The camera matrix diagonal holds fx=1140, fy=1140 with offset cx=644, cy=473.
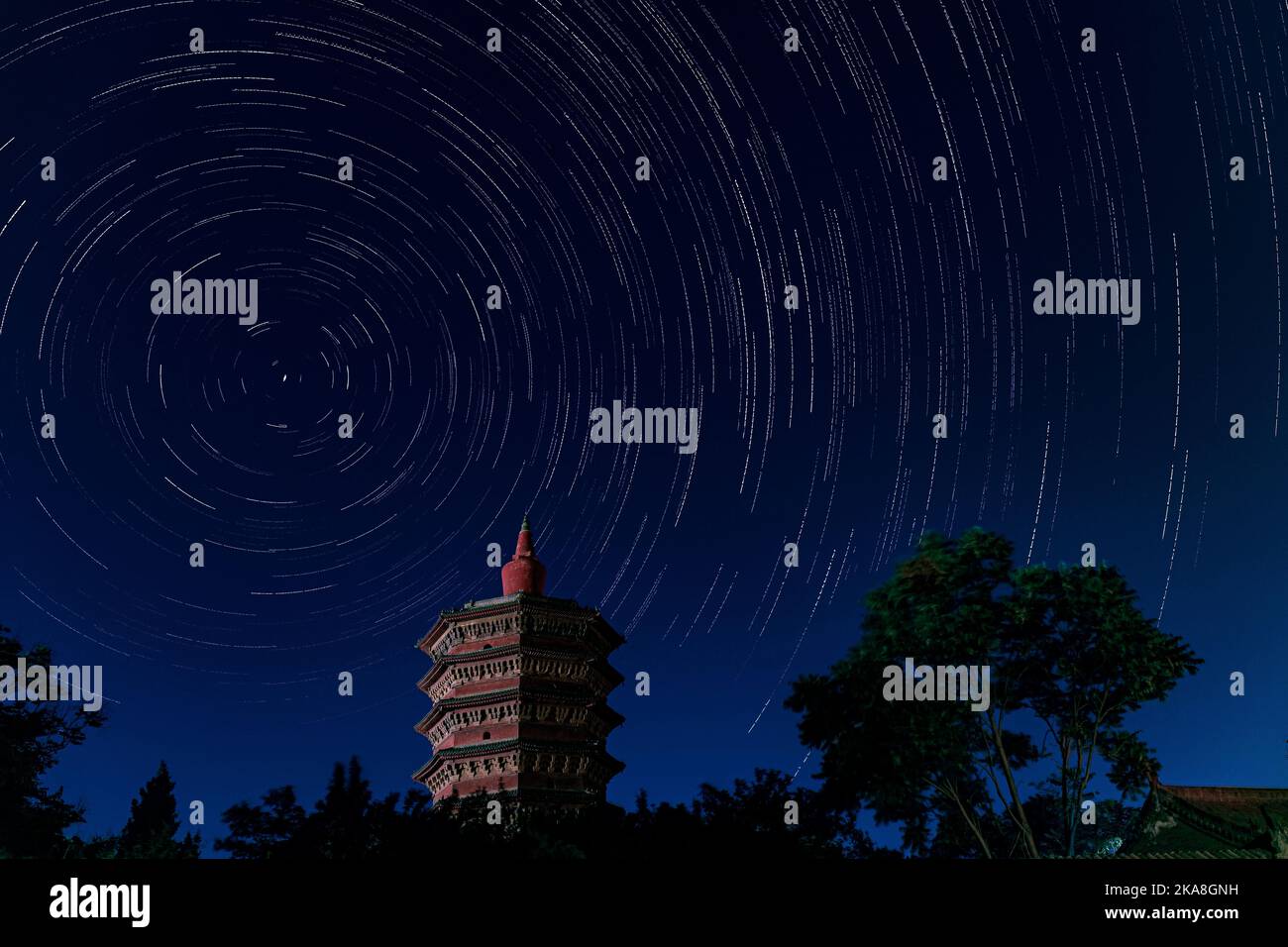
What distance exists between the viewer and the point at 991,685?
31.7 m

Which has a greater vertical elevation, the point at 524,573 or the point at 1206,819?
the point at 524,573

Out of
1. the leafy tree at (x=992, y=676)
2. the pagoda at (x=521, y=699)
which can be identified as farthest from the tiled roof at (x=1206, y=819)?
the pagoda at (x=521, y=699)

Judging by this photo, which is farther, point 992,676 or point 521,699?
point 521,699

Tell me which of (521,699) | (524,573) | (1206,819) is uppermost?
(524,573)

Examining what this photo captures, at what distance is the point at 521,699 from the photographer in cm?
4959

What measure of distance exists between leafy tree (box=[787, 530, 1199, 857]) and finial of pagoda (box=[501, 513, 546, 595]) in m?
24.1

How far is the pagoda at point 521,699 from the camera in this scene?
4856 centimetres

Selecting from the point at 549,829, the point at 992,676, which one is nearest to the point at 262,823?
the point at 549,829

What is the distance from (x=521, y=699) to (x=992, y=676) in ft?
77.7

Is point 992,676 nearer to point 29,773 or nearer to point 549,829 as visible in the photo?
point 549,829

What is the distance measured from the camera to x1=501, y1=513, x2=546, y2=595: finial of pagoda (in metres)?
54.7

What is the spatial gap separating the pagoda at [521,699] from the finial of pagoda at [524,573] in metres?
0.07

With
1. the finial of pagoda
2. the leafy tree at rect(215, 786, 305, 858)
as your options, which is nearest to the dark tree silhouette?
the leafy tree at rect(215, 786, 305, 858)
